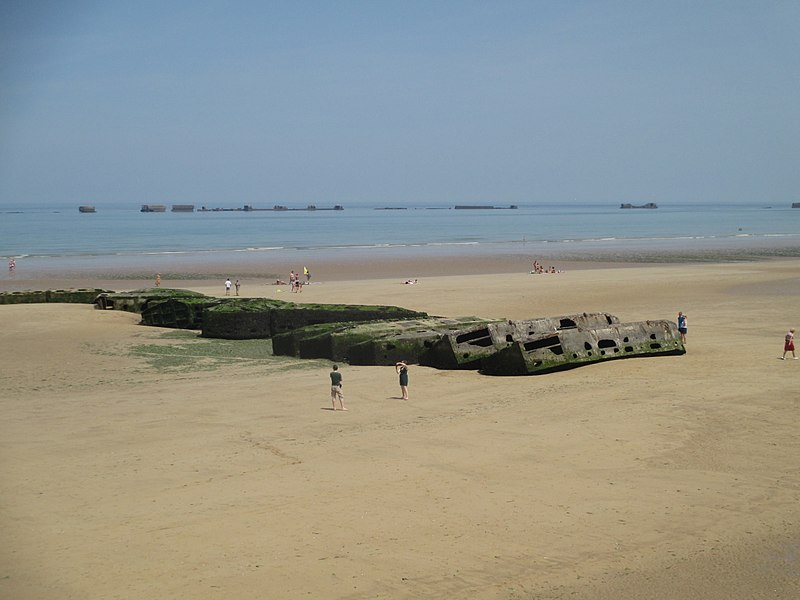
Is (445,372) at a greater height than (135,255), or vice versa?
(135,255)

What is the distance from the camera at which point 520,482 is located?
456 inches

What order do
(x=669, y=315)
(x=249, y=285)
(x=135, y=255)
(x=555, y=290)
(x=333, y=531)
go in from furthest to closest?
(x=135, y=255) → (x=249, y=285) → (x=555, y=290) → (x=669, y=315) → (x=333, y=531)

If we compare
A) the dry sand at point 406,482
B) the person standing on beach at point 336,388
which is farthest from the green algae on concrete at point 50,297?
the person standing on beach at point 336,388

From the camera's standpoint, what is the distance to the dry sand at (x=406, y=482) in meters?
8.85

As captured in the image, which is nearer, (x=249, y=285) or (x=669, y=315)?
(x=669, y=315)

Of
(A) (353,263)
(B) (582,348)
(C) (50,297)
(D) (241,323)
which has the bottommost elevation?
(B) (582,348)

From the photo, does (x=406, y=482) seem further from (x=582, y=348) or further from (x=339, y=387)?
(x=582, y=348)

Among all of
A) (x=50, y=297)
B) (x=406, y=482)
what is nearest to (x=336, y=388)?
(x=406, y=482)

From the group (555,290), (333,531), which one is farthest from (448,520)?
(555,290)

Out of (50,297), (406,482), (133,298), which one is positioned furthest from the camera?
(50,297)

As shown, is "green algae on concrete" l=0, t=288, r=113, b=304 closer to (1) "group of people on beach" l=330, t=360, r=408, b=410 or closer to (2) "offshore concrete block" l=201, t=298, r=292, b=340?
(2) "offshore concrete block" l=201, t=298, r=292, b=340

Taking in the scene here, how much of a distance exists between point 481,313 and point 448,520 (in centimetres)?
2207

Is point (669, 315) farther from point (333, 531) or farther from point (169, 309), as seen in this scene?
point (333, 531)

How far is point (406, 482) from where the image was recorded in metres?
11.6
